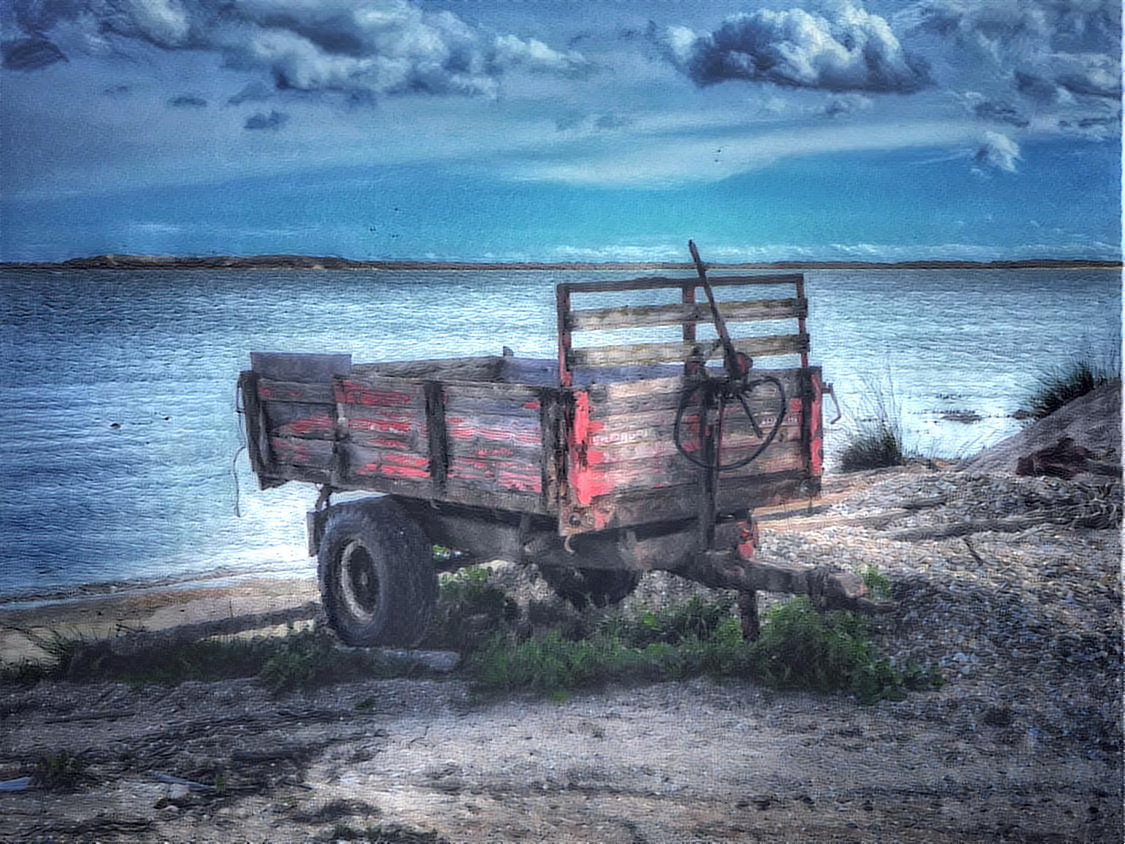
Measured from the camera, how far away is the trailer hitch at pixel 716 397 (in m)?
5.09

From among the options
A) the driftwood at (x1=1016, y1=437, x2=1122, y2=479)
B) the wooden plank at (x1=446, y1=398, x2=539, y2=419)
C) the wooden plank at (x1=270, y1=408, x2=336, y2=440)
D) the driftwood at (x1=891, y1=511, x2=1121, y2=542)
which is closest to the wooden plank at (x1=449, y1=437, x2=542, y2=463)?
the wooden plank at (x1=446, y1=398, x2=539, y2=419)

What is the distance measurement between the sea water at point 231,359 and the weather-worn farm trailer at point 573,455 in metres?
0.55

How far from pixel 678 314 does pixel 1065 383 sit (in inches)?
188

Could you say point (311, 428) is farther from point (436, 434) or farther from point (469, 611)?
point (469, 611)

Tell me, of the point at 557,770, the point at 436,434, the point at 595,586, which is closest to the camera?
the point at 557,770

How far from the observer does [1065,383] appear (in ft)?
28.1

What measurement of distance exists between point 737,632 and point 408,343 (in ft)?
16.3

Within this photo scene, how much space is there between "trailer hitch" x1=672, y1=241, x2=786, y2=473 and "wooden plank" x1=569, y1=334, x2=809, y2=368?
43 millimetres

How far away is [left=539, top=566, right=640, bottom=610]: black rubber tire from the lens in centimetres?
636

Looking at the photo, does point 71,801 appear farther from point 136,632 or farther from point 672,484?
point 672,484

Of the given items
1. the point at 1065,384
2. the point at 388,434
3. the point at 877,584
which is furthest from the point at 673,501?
the point at 1065,384

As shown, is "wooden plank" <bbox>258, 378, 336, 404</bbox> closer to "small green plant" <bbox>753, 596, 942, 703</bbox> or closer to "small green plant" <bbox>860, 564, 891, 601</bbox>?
"small green plant" <bbox>753, 596, 942, 703</bbox>

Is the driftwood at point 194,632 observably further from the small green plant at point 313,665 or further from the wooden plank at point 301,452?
the wooden plank at point 301,452

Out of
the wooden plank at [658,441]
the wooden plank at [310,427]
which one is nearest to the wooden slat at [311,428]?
the wooden plank at [310,427]
